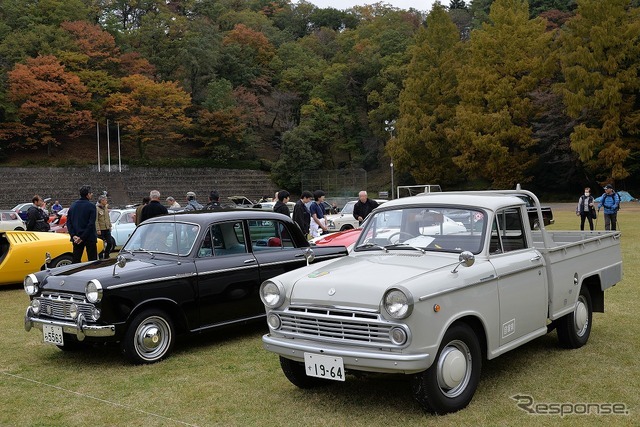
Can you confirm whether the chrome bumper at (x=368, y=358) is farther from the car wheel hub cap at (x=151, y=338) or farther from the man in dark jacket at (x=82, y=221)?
the man in dark jacket at (x=82, y=221)

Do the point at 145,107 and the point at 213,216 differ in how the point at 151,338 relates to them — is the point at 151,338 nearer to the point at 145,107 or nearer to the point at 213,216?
the point at 213,216

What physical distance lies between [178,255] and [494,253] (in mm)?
3781

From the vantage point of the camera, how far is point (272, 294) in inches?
214

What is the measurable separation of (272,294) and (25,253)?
8.46 m

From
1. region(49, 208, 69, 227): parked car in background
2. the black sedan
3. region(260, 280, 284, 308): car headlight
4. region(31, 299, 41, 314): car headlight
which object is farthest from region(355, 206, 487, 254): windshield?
region(49, 208, 69, 227): parked car in background

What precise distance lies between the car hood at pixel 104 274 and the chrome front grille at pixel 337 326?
7.42 feet

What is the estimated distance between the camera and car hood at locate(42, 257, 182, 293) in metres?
6.66

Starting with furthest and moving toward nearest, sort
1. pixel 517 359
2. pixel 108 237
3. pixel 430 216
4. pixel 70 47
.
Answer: pixel 70 47
pixel 108 237
pixel 517 359
pixel 430 216

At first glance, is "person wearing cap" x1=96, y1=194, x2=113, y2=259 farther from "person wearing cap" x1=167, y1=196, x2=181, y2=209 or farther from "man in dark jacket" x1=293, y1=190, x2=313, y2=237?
"man in dark jacket" x1=293, y1=190, x2=313, y2=237

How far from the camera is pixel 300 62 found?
7575 cm

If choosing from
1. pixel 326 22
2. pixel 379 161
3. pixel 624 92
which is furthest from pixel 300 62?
pixel 624 92

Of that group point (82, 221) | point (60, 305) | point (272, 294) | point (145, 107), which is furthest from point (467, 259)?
point (145, 107)

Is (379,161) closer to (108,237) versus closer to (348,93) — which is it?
(348,93)

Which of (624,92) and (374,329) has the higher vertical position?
(624,92)
